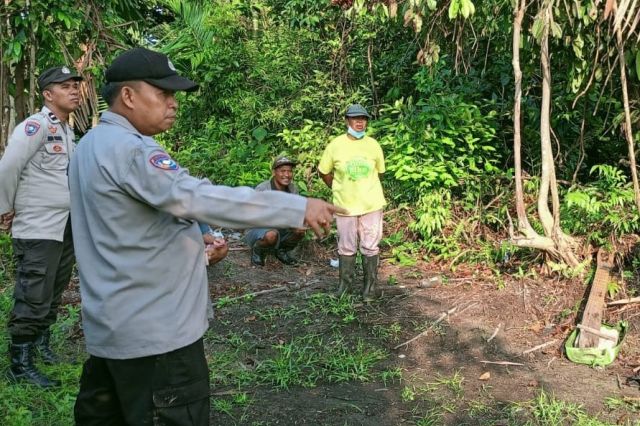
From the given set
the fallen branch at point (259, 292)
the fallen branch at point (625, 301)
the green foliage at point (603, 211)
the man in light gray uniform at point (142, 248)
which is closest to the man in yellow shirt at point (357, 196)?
the fallen branch at point (259, 292)

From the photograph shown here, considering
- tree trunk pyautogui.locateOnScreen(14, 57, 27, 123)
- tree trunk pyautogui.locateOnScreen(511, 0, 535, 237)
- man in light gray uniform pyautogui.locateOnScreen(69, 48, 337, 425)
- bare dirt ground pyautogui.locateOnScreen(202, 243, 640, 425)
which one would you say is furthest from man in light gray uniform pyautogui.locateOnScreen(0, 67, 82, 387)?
tree trunk pyautogui.locateOnScreen(511, 0, 535, 237)

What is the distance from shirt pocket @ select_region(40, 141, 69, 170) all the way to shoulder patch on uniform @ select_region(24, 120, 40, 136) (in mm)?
120

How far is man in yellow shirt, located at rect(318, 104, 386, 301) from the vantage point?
5.72m

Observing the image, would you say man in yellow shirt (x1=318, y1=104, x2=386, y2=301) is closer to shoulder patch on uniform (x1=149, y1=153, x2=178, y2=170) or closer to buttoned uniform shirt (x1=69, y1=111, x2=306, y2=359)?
buttoned uniform shirt (x1=69, y1=111, x2=306, y2=359)

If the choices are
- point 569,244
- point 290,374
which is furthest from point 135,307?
point 569,244

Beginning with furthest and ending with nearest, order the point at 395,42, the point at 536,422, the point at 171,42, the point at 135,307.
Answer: the point at 171,42 → the point at 395,42 → the point at 536,422 → the point at 135,307

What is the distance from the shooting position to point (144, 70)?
7.14ft

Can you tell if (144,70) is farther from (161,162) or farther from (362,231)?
(362,231)

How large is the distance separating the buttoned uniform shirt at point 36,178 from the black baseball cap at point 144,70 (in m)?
1.97

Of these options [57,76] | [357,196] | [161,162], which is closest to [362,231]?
[357,196]

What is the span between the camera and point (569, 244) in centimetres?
565

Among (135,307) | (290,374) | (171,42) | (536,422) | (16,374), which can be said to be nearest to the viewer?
(135,307)

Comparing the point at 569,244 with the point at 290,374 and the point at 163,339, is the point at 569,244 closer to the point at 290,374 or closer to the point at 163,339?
the point at 290,374

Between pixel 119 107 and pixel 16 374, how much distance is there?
2.60m
